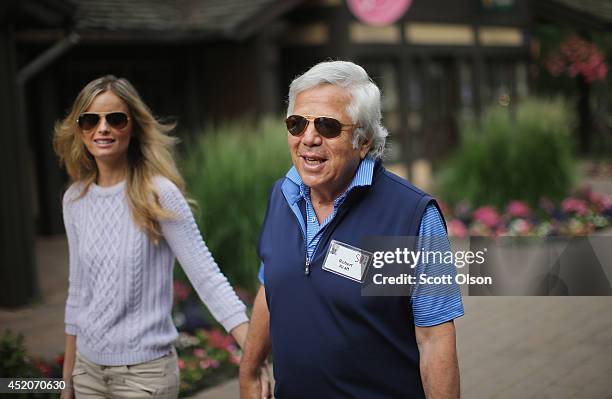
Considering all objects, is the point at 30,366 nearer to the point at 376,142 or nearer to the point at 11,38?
the point at 376,142

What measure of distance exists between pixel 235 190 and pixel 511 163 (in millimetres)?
4879

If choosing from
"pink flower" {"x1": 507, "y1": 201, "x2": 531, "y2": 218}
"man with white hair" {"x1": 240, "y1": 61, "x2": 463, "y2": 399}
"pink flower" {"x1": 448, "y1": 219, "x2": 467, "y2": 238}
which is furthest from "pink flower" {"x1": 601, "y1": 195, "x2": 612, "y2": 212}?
"man with white hair" {"x1": 240, "y1": 61, "x2": 463, "y2": 399}

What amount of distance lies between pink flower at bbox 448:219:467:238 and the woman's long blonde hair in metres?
6.83

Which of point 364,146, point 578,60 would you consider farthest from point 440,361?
point 578,60

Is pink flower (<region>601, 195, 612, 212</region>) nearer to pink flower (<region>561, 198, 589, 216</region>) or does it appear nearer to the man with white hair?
pink flower (<region>561, 198, 589, 216</region>)

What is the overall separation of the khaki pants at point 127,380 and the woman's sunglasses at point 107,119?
82 centimetres

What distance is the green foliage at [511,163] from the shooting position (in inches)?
404

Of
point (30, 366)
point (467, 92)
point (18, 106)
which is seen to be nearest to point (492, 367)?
point (30, 366)

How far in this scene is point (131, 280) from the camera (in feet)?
8.76

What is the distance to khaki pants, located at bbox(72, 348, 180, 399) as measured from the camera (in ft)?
8.68

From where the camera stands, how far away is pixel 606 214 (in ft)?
33.2

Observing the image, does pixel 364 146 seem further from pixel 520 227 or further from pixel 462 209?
pixel 462 209

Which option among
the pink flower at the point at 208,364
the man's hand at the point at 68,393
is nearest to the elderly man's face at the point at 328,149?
the man's hand at the point at 68,393

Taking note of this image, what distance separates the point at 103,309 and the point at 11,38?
5350 mm
